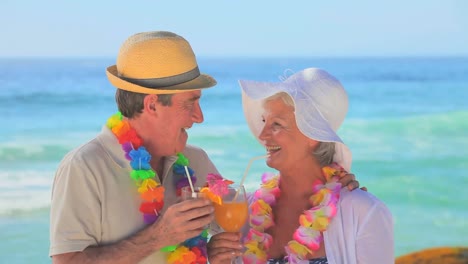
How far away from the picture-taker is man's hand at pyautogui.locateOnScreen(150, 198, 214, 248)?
8.30ft

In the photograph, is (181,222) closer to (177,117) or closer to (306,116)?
(177,117)

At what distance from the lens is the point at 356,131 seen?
16.1m

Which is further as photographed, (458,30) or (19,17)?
(458,30)

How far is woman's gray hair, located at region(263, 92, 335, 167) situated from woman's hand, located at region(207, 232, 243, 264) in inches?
20.1

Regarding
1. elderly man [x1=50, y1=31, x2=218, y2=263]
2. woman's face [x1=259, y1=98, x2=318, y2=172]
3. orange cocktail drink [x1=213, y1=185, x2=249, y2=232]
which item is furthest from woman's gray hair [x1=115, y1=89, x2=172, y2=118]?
woman's face [x1=259, y1=98, x2=318, y2=172]

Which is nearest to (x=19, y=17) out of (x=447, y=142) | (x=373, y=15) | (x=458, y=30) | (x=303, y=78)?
(x=373, y=15)

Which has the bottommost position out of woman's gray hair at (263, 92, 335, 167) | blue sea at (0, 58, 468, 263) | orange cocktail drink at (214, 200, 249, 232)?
blue sea at (0, 58, 468, 263)

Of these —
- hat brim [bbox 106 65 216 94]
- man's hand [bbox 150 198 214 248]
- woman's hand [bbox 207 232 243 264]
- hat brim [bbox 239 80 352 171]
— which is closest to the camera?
man's hand [bbox 150 198 214 248]

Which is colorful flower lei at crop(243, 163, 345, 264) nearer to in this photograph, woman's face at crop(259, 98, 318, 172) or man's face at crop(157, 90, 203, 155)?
woman's face at crop(259, 98, 318, 172)

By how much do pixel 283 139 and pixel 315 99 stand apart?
197 millimetres

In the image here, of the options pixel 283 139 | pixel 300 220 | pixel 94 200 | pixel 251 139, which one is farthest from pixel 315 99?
pixel 251 139

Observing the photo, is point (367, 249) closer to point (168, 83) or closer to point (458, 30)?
point (168, 83)

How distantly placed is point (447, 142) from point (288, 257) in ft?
42.0

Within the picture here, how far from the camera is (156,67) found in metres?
2.70
